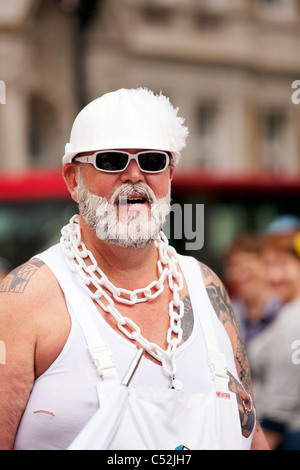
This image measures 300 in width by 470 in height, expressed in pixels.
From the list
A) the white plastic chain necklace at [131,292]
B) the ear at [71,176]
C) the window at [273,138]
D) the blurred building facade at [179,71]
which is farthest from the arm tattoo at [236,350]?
the window at [273,138]

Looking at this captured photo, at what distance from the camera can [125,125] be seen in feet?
6.91

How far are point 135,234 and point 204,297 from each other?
1.11 ft

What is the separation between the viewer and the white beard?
2.13m

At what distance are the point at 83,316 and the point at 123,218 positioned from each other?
314mm

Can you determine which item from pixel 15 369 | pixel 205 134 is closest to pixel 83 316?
pixel 15 369

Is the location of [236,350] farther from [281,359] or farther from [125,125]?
[281,359]

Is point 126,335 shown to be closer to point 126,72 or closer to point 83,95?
point 83,95

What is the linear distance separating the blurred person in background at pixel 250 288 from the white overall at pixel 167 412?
8.63ft

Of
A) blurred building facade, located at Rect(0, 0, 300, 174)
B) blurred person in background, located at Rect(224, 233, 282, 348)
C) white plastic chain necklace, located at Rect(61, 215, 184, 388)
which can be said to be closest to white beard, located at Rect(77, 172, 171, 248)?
white plastic chain necklace, located at Rect(61, 215, 184, 388)

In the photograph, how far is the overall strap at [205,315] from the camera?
2.10 metres

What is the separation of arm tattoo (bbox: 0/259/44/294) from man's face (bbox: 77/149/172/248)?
0.69 feet

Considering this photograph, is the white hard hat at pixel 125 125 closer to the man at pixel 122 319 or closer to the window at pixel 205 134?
the man at pixel 122 319

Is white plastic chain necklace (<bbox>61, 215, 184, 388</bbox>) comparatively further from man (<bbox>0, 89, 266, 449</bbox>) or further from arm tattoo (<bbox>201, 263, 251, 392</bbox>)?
arm tattoo (<bbox>201, 263, 251, 392</bbox>)

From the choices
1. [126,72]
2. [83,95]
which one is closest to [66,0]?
[83,95]
